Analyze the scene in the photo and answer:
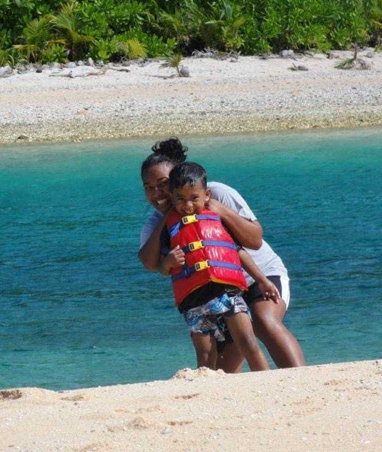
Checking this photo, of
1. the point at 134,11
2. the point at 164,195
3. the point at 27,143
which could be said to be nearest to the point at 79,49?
the point at 134,11

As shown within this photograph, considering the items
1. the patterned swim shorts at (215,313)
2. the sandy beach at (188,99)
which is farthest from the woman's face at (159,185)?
the sandy beach at (188,99)

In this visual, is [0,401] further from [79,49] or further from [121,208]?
[79,49]

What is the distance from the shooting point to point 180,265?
4.78 m

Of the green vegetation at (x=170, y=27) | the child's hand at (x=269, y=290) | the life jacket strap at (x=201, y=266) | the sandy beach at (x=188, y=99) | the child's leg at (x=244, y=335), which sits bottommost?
the sandy beach at (x=188, y=99)

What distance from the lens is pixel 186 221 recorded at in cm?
479

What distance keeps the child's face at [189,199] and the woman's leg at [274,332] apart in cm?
57

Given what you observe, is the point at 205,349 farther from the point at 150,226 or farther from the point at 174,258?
the point at 150,226

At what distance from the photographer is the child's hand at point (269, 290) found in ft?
16.2

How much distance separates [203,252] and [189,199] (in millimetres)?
235

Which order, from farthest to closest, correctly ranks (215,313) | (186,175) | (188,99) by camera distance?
(188,99) → (215,313) → (186,175)

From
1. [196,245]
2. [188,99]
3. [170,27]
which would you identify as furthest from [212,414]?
[170,27]

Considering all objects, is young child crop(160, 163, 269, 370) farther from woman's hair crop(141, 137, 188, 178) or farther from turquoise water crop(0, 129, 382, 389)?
turquoise water crop(0, 129, 382, 389)

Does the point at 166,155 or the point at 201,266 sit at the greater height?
the point at 166,155

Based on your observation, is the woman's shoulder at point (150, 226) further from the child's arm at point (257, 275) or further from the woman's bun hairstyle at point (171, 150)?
the child's arm at point (257, 275)
